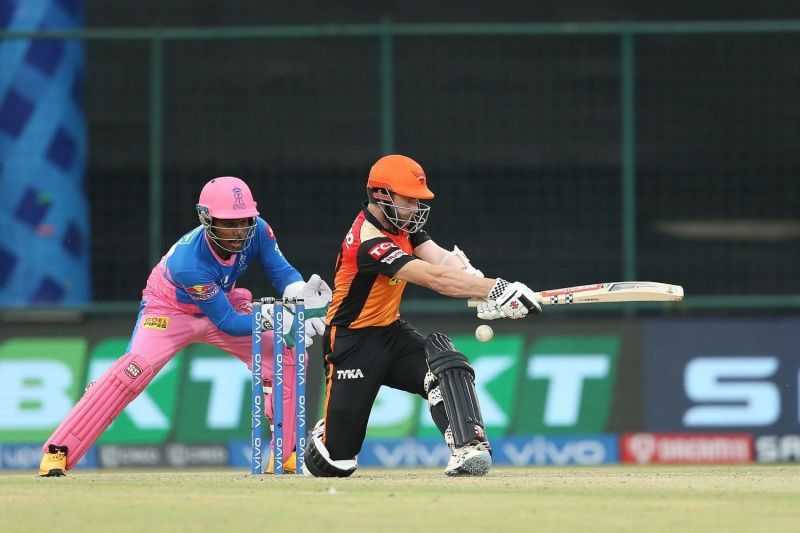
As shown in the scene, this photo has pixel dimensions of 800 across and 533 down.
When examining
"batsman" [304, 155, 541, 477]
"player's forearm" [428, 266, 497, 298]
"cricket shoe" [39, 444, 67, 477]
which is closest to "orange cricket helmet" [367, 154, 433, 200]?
"batsman" [304, 155, 541, 477]

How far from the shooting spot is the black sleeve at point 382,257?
947 centimetres

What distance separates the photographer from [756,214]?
14258mm

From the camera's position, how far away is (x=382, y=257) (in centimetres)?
948

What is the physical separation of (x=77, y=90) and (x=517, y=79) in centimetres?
347

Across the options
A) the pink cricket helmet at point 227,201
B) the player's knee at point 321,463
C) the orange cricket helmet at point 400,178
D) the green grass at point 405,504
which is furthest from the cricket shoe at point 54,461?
the orange cricket helmet at point 400,178

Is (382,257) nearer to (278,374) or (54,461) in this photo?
(278,374)

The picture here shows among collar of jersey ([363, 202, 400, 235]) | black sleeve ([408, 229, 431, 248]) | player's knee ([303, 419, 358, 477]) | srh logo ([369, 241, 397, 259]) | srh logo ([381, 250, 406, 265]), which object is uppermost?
collar of jersey ([363, 202, 400, 235])

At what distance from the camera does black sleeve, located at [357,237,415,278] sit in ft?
31.1

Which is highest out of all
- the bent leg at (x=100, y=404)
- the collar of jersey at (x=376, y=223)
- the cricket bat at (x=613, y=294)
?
the collar of jersey at (x=376, y=223)

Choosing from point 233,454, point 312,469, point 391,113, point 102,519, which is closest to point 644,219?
point 391,113

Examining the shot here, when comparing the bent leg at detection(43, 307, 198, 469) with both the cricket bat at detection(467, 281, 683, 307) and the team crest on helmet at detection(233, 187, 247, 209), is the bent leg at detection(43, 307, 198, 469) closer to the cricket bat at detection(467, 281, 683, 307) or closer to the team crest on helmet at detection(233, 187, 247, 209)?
the team crest on helmet at detection(233, 187, 247, 209)

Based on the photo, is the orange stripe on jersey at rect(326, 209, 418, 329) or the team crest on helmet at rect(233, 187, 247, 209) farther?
the team crest on helmet at rect(233, 187, 247, 209)

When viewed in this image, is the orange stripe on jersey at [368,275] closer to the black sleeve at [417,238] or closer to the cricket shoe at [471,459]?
the black sleeve at [417,238]

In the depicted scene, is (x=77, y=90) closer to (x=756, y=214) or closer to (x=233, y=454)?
(x=233, y=454)
